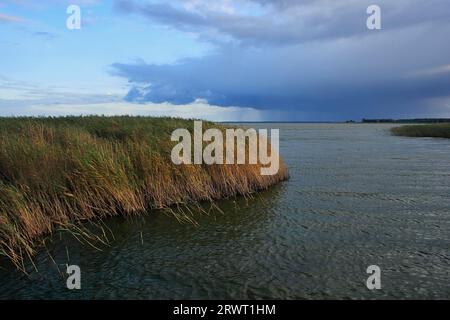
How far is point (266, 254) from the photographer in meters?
8.34

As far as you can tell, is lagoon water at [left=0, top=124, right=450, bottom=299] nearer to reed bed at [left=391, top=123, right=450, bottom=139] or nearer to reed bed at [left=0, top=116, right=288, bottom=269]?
reed bed at [left=0, top=116, right=288, bottom=269]

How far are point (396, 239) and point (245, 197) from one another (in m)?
5.70

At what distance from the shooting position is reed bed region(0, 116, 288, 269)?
8.75m

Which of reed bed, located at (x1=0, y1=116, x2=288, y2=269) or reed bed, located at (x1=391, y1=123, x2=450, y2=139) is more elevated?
reed bed, located at (x1=391, y1=123, x2=450, y2=139)

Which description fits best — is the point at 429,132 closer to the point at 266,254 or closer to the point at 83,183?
the point at 266,254

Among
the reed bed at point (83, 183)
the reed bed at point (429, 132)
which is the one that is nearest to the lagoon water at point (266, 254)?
the reed bed at point (83, 183)

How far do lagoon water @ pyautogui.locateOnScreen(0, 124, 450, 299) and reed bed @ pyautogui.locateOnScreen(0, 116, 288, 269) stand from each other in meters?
0.59

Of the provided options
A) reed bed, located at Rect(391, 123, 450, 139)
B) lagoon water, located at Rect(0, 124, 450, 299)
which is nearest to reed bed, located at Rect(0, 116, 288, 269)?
lagoon water, located at Rect(0, 124, 450, 299)

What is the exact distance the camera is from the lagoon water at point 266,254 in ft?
22.0

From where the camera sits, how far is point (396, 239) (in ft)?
30.5

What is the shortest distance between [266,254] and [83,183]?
5536 millimetres
